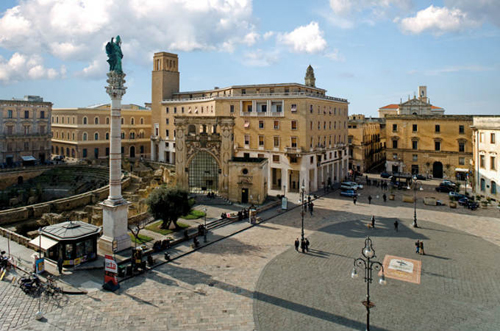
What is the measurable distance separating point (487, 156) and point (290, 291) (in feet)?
124

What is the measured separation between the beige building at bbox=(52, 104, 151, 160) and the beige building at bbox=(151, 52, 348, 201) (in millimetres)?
18450

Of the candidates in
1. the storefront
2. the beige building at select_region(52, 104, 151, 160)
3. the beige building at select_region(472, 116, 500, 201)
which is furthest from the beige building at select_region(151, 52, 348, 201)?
the storefront

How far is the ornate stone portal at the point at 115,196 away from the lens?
2634 cm

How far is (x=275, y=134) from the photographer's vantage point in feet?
172

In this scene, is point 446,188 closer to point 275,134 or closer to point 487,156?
point 487,156

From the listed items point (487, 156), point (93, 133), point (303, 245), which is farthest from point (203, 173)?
point (487, 156)

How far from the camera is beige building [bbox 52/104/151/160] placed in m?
69.1

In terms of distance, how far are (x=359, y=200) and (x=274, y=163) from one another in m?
12.7

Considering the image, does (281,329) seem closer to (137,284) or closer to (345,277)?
(345,277)

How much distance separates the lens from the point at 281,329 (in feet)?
55.1

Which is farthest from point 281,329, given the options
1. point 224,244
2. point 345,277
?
point 224,244

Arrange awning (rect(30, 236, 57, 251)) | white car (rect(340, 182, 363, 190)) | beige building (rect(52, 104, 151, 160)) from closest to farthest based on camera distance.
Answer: awning (rect(30, 236, 57, 251)) < white car (rect(340, 182, 363, 190)) < beige building (rect(52, 104, 151, 160))

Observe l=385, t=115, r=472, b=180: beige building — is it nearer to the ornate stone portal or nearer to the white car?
the white car

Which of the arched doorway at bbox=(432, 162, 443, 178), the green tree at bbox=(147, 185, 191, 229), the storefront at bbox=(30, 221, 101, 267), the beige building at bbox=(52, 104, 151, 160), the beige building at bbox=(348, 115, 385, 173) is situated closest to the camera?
the storefront at bbox=(30, 221, 101, 267)
